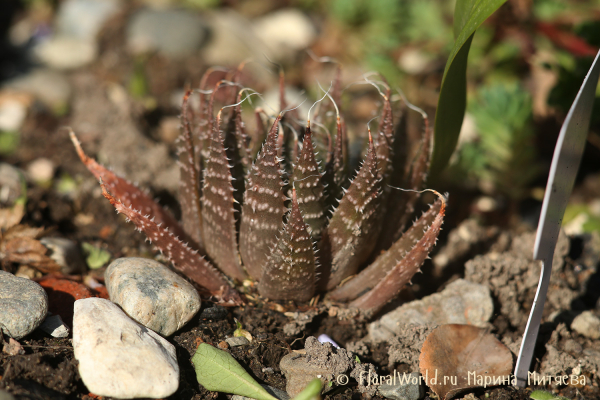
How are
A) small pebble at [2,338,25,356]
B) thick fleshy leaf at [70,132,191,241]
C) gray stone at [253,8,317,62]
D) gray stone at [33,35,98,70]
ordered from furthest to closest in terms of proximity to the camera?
gray stone at [253,8,317,62], gray stone at [33,35,98,70], thick fleshy leaf at [70,132,191,241], small pebble at [2,338,25,356]

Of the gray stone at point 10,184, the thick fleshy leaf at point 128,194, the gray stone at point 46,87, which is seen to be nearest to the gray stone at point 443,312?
the thick fleshy leaf at point 128,194

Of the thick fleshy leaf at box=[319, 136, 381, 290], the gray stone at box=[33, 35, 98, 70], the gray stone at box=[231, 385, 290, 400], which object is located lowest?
the gray stone at box=[231, 385, 290, 400]

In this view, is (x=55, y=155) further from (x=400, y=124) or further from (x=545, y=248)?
(x=545, y=248)

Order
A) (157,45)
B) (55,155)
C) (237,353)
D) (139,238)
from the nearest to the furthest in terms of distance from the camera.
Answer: (237,353), (139,238), (55,155), (157,45)

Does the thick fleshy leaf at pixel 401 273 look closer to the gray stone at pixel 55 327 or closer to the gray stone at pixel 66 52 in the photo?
the gray stone at pixel 55 327

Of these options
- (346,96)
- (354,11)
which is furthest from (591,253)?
(354,11)

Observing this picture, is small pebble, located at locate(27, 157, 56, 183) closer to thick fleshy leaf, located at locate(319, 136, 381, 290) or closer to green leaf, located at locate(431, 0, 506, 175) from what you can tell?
thick fleshy leaf, located at locate(319, 136, 381, 290)

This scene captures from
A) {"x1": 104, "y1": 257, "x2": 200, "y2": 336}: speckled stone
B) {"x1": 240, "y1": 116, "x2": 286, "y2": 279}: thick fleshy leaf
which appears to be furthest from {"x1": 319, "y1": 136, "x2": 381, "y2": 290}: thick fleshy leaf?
{"x1": 104, "y1": 257, "x2": 200, "y2": 336}: speckled stone
